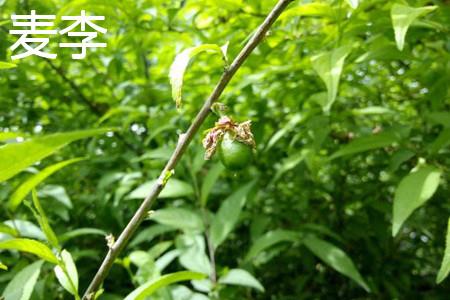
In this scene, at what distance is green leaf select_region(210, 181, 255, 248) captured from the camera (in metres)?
1.14

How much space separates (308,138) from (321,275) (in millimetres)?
424

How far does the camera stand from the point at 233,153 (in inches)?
25.5

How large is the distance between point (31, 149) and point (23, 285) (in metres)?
0.48

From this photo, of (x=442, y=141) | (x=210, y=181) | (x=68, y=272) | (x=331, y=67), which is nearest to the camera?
(x=68, y=272)

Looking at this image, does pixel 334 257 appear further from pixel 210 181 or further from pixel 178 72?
pixel 178 72

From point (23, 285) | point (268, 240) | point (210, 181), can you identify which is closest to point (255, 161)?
point (210, 181)

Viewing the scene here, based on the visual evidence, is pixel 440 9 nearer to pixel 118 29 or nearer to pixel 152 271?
pixel 152 271

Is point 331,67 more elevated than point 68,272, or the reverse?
point 331,67

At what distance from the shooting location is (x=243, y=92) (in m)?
1.39

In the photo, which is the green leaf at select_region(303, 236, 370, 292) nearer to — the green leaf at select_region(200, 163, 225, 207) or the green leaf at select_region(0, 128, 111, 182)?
the green leaf at select_region(200, 163, 225, 207)

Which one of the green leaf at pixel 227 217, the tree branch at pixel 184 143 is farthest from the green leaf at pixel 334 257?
the tree branch at pixel 184 143

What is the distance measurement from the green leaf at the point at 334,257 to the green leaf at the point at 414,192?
0.24 metres

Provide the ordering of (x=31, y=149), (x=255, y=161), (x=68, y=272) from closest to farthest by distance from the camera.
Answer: (x=31, y=149)
(x=68, y=272)
(x=255, y=161)

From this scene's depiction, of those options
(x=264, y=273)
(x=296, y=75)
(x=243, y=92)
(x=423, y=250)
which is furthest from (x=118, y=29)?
(x=423, y=250)
